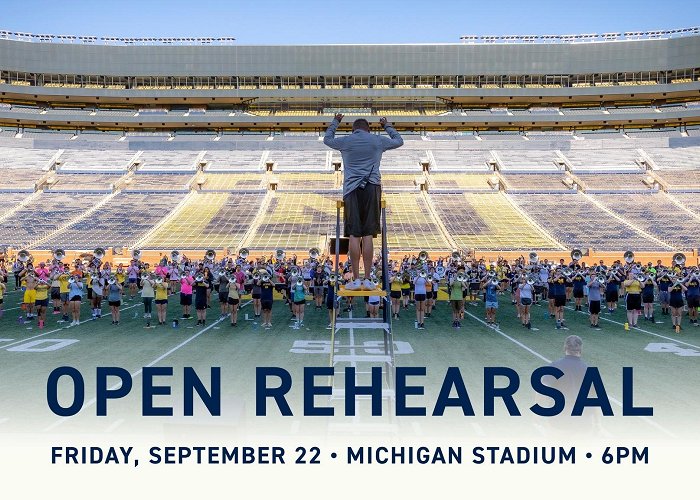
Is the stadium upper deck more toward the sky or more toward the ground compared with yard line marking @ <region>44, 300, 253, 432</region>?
more toward the sky

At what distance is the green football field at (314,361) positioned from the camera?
24.7ft

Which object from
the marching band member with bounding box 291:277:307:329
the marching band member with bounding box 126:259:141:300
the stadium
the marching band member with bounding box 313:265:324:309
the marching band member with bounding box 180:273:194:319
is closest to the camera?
the stadium

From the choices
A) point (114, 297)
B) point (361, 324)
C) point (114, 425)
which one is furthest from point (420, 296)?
point (361, 324)

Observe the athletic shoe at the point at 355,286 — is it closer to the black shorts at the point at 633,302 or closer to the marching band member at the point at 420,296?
→ the marching band member at the point at 420,296

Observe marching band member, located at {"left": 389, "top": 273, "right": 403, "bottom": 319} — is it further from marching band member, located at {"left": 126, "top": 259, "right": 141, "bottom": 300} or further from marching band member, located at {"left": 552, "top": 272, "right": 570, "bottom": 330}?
marching band member, located at {"left": 126, "top": 259, "right": 141, "bottom": 300}

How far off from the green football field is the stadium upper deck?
147 feet

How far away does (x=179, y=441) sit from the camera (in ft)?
17.7

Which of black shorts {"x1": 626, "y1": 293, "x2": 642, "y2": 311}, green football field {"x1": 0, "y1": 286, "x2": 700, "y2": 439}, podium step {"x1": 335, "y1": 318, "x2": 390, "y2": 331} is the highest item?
podium step {"x1": 335, "y1": 318, "x2": 390, "y2": 331}

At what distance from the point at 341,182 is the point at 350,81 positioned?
707 inches

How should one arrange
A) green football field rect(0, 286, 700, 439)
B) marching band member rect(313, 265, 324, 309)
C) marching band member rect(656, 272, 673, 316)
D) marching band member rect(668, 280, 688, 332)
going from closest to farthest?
green football field rect(0, 286, 700, 439) < marching band member rect(668, 280, 688, 332) < marching band member rect(656, 272, 673, 316) < marching band member rect(313, 265, 324, 309)

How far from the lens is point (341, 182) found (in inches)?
1965

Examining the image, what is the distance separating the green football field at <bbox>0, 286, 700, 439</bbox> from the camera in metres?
7.54

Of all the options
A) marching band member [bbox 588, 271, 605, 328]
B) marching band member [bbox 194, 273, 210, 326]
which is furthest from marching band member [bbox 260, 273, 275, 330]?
marching band member [bbox 588, 271, 605, 328]

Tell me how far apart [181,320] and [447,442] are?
41.7ft
